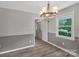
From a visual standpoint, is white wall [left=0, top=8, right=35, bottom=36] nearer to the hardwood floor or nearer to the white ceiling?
the white ceiling

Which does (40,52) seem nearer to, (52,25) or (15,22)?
(52,25)

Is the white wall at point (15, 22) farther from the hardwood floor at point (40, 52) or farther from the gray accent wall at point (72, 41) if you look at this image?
the gray accent wall at point (72, 41)

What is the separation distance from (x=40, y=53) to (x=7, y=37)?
0.71m

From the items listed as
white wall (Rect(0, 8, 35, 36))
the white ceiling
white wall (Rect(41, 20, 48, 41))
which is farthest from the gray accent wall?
white wall (Rect(0, 8, 35, 36))

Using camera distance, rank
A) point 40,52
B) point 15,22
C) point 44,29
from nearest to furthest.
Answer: point 15,22
point 40,52
point 44,29

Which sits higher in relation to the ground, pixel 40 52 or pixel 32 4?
pixel 32 4

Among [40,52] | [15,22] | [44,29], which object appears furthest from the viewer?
[44,29]

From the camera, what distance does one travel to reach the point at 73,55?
5.45 ft

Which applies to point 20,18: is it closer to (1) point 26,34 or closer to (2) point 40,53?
(1) point 26,34

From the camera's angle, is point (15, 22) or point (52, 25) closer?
point (15, 22)

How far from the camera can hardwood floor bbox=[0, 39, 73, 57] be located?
166 cm

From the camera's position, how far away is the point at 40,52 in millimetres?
1769

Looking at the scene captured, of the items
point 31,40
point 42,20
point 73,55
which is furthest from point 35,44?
point 73,55

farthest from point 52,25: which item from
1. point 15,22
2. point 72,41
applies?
point 15,22
